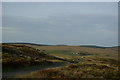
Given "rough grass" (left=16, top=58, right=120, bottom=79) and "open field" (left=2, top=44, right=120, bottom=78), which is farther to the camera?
"open field" (left=2, top=44, right=120, bottom=78)

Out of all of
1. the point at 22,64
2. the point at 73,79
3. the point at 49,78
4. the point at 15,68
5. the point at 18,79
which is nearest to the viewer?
the point at 18,79

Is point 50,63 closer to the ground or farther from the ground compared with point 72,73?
closer to the ground

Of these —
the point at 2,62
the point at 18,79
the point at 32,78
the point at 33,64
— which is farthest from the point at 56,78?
the point at 33,64

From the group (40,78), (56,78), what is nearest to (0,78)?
(40,78)

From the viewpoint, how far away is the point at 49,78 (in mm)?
18953

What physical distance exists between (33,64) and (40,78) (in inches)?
522

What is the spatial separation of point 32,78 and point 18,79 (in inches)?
55.2

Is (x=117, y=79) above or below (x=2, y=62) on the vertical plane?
below

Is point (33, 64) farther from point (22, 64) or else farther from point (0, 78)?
point (0, 78)

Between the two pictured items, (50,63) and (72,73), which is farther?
(50,63)

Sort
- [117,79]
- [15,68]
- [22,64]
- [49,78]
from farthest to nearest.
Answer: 1. [22,64]
2. [15,68]
3. [117,79]
4. [49,78]

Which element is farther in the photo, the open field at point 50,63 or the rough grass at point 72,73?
the open field at point 50,63

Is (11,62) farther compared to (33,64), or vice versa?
(33,64)

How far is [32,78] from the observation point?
61.4 ft
